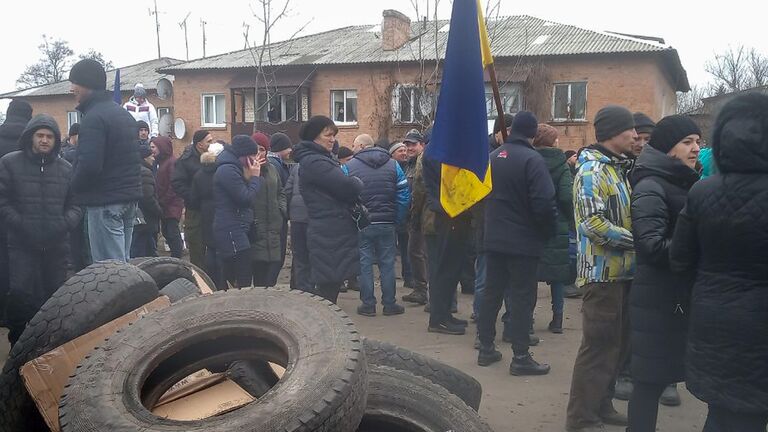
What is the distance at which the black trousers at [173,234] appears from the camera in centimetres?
881

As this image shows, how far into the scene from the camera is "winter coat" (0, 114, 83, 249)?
5.64 meters

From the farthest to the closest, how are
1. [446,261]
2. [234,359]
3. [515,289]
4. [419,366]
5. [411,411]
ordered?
[446,261]
[515,289]
[419,366]
[234,359]
[411,411]

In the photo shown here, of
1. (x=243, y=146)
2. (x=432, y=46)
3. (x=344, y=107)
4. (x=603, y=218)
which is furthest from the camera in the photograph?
(x=344, y=107)

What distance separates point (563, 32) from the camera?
2675 centimetres

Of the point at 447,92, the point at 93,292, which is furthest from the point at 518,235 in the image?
the point at 93,292

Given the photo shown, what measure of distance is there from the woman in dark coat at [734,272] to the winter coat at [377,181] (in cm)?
443

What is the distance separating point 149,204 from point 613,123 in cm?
547

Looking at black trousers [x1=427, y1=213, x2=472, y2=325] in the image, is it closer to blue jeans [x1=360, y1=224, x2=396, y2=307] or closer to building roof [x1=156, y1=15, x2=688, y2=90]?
blue jeans [x1=360, y1=224, x2=396, y2=307]

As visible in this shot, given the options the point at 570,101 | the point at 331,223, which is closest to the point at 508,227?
the point at 331,223

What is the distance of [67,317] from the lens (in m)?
3.73

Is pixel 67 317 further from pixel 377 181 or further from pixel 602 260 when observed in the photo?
pixel 377 181

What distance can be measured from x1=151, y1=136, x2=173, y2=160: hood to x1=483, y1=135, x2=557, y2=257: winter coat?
15.9ft

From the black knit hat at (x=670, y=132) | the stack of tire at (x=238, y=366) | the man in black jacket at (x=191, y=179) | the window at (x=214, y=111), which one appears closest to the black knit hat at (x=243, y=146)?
the man in black jacket at (x=191, y=179)

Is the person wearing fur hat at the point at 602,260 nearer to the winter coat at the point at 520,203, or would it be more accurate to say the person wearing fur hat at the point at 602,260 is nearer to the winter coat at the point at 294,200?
the winter coat at the point at 520,203
